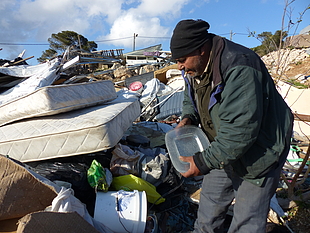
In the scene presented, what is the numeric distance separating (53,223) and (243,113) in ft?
3.63

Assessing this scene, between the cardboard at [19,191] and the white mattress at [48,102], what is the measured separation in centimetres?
75

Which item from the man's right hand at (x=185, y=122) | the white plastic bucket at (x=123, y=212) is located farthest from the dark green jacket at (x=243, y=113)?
the white plastic bucket at (x=123, y=212)

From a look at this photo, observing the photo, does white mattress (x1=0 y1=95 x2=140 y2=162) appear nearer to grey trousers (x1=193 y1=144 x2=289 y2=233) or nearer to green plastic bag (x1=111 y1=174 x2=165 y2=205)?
green plastic bag (x1=111 y1=174 x2=165 y2=205)

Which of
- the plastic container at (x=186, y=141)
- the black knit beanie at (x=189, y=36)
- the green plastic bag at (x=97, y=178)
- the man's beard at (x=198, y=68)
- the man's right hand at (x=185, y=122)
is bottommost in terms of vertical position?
the green plastic bag at (x=97, y=178)

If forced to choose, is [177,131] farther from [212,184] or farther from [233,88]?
[233,88]

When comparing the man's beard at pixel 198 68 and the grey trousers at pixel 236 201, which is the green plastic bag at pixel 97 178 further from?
the man's beard at pixel 198 68

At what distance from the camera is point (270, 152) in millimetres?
1223

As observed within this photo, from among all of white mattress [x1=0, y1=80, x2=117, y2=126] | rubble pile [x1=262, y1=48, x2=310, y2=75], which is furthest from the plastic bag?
rubble pile [x1=262, y1=48, x2=310, y2=75]

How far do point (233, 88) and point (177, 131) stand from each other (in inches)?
31.5

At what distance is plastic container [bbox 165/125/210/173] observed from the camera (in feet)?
5.78

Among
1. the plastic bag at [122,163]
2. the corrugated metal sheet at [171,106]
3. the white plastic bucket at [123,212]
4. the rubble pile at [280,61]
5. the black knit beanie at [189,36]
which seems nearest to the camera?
the black knit beanie at [189,36]

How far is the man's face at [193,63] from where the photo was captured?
4.00ft

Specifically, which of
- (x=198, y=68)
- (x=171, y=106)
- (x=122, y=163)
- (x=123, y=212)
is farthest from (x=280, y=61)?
(x=171, y=106)

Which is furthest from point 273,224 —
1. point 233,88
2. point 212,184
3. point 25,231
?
point 25,231
